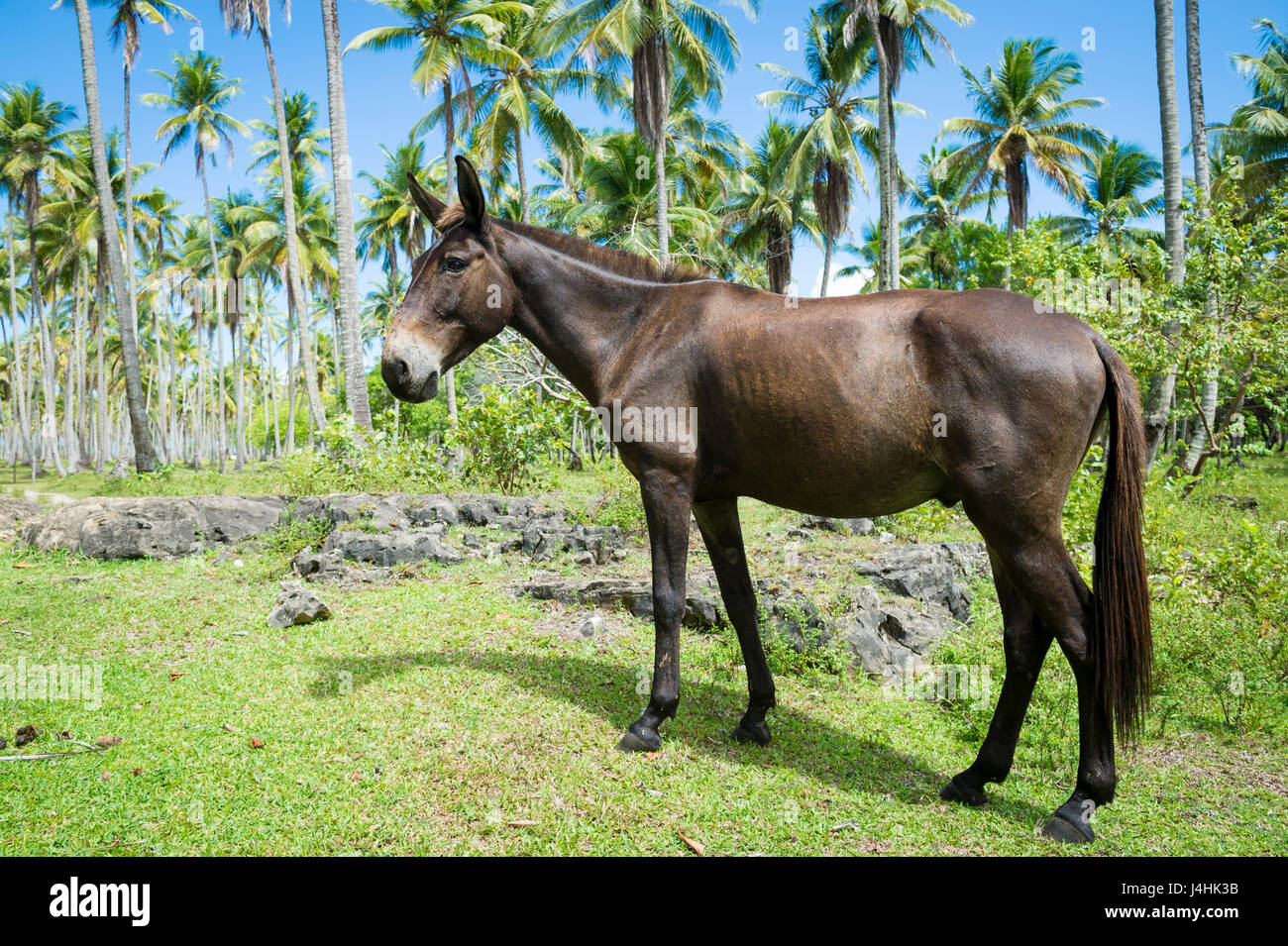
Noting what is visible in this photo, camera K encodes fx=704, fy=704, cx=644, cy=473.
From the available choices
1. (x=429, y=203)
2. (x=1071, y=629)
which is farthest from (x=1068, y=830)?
(x=429, y=203)

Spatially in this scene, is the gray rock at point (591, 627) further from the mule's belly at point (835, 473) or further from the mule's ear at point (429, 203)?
the mule's ear at point (429, 203)

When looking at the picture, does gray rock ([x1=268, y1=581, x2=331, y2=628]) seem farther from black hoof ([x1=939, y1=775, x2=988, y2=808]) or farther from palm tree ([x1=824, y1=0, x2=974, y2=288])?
palm tree ([x1=824, y1=0, x2=974, y2=288])

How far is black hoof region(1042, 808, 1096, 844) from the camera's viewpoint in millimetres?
3209

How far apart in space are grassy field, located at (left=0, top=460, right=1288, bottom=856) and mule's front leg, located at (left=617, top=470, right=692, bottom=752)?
0.18 m

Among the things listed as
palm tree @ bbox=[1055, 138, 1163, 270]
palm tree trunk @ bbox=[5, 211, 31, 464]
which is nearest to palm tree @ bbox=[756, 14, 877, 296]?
palm tree @ bbox=[1055, 138, 1163, 270]

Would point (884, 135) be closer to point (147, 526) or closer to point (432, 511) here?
point (432, 511)

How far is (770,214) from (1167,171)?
91.1ft

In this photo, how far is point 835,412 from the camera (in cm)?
347

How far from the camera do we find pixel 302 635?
19.4ft

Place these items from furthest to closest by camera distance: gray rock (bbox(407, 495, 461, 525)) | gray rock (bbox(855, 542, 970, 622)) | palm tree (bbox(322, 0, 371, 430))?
palm tree (bbox(322, 0, 371, 430)), gray rock (bbox(407, 495, 461, 525)), gray rock (bbox(855, 542, 970, 622))

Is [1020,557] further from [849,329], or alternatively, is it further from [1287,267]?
[1287,267]

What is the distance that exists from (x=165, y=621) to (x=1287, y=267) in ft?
41.8

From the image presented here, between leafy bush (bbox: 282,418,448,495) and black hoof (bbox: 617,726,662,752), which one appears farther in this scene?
leafy bush (bbox: 282,418,448,495)

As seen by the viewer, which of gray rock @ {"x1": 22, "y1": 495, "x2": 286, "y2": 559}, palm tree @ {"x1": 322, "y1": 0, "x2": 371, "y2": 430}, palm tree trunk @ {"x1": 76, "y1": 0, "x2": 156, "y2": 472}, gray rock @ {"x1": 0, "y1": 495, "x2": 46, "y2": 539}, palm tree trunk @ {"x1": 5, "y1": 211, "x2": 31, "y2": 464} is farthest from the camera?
palm tree trunk @ {"x1": 5, "y1": 211, "x2": 31, "y2": 464}
